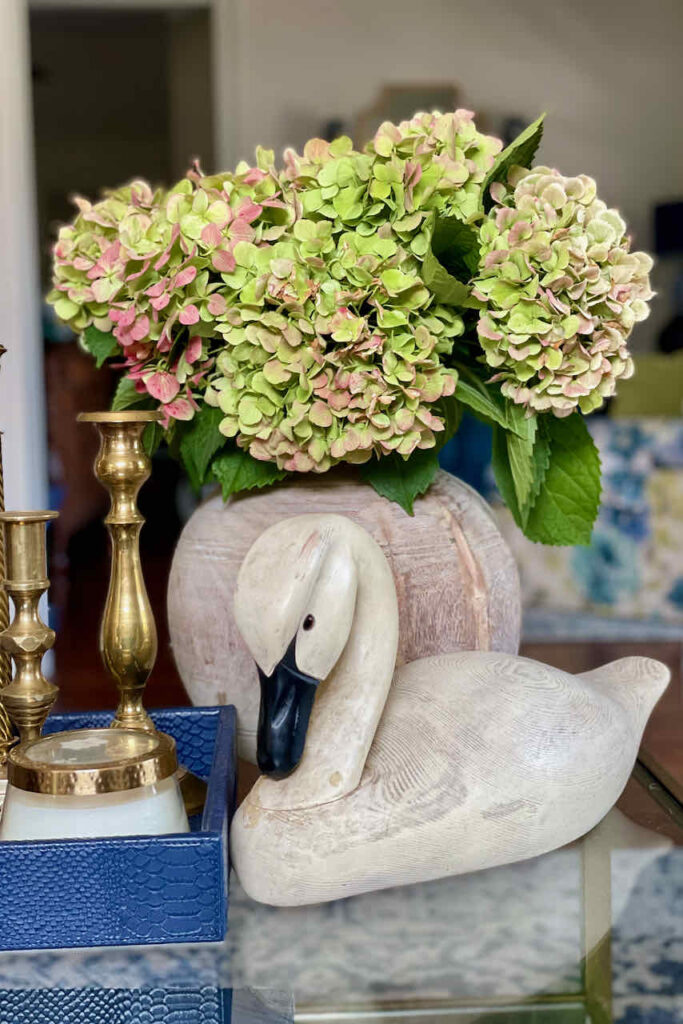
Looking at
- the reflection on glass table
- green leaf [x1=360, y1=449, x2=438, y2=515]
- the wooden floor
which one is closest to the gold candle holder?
the reflection on glass table

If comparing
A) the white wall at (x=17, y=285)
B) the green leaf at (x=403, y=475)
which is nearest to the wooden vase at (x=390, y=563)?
the green leaf at (x=403, y=475)

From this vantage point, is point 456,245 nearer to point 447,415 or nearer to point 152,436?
point 447,415

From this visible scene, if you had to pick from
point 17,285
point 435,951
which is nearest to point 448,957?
point 435,951

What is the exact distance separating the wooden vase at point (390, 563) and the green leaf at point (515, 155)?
0.69ft

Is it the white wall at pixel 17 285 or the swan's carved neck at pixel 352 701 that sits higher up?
the white wall at pixel 17 285

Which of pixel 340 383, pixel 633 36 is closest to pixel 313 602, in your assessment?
pixel 340 383

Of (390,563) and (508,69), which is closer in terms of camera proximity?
(390,563)

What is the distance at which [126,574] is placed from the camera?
0.70 meters

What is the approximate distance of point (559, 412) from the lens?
2.48 feet

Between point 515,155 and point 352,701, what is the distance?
0.37 metres

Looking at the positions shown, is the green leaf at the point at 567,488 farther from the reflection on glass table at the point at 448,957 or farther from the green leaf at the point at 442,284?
the reflection on glass table at the point at 448,957

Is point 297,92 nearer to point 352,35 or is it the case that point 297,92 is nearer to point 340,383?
point 352,35

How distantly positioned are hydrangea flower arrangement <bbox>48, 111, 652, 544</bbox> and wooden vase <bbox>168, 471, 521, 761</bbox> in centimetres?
2

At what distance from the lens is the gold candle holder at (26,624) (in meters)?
0.63
